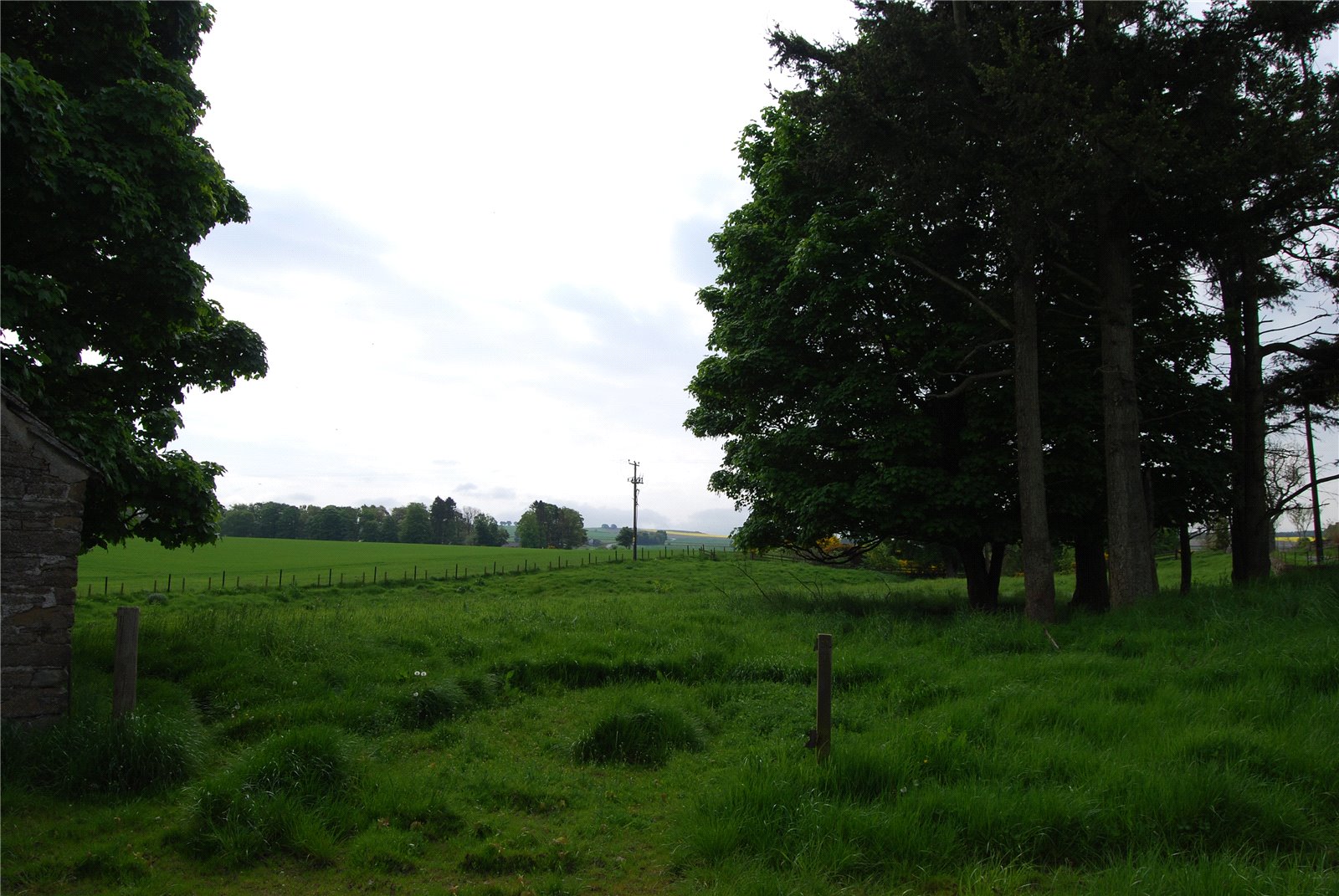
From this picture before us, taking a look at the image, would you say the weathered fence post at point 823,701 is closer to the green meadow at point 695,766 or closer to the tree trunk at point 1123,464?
the green meadow at point 695,766

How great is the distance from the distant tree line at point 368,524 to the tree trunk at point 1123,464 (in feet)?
313

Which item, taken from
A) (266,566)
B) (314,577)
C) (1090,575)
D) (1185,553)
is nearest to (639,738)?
A: (1090,575)

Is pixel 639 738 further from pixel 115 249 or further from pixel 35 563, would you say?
pixel 115 249

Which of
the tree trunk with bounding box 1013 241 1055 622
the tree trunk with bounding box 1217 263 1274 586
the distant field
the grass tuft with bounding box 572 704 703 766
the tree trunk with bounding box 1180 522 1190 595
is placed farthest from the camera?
the distant field

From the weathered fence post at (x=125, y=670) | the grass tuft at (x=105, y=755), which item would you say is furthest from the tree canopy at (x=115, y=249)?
the grass tuft at (x=105, y=755)

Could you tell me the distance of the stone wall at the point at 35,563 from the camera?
7383 millimetres

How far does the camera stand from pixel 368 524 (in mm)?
117562

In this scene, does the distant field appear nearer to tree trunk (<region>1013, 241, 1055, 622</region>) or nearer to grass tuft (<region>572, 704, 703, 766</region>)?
grass tuft (<region>572, 704, 703, 766</region>)

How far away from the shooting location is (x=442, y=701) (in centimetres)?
855

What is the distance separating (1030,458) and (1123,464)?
1.46 m

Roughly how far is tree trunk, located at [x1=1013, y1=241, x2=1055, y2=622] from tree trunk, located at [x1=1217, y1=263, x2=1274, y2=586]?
5.68 meters

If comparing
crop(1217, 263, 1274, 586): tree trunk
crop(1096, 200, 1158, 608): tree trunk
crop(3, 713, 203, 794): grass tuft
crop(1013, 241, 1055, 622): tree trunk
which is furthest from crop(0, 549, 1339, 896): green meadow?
crop(1217, 263, 1274, 586): tree trunk

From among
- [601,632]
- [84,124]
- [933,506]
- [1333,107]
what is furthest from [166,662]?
[1333,107]

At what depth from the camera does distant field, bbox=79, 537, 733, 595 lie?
35.1 metres
